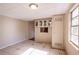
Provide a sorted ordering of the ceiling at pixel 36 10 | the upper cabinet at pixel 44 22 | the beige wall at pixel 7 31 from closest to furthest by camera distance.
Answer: the ceiling at pixel 36 10 < the beige wall at pixel 7 31 < the upper cabinet at pixel 44 22

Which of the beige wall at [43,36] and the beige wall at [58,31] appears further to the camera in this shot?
the beige wall at [43,36]

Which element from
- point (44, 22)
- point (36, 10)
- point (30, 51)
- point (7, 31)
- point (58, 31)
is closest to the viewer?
point (36, 10)

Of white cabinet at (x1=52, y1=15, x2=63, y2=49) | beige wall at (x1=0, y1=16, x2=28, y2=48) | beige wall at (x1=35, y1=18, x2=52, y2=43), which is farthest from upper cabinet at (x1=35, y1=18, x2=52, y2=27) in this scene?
beige wall at (x1=0, y1=16, x2=28, y2=48)

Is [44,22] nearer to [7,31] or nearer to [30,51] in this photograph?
[7,31]

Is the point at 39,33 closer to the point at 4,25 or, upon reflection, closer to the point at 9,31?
the point at 9,31

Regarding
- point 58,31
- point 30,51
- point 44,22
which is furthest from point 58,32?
point 44,22

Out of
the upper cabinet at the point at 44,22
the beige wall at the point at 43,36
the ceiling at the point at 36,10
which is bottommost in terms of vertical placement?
the beige wall at the point at 43,36

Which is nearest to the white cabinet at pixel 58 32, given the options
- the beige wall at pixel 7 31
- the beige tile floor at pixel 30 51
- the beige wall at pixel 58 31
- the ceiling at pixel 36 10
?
the beige wall at pixel 58 31

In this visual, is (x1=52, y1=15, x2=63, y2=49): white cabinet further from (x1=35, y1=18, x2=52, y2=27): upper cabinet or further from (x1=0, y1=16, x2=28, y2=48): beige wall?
(x1=0, y1=16, x2=28, y2=48): beige wall

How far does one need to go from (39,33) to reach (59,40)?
85.3 inches

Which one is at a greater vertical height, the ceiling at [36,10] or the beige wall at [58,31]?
the ceiling at [36,10]

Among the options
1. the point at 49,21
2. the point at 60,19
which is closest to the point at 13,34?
the point at 49,21

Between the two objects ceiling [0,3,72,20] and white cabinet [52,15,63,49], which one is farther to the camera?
white cabinet [52,15,63,49]

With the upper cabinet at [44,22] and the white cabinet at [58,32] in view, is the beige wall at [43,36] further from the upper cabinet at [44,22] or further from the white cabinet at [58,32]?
the white cabinet at [58,32]
